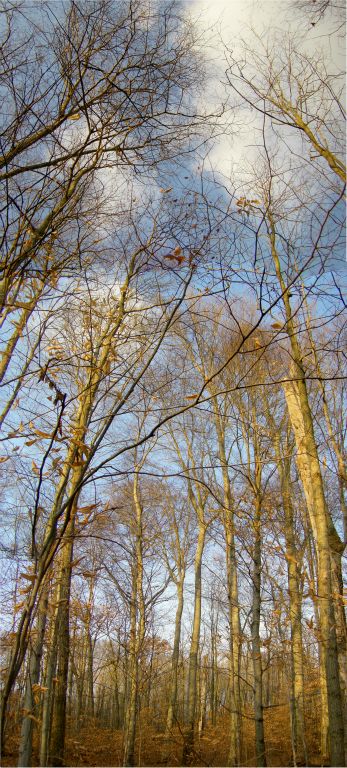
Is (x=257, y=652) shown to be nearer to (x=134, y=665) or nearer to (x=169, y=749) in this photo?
(x=134, y=665)

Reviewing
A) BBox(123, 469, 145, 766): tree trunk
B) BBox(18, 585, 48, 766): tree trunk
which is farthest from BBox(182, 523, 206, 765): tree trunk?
BBox(18, 585, 48, 766): tree trunk

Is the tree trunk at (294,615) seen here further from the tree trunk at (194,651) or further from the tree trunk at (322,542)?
the tree trunk at (322,542)

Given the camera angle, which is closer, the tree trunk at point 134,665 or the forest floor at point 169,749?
the tree trunk at point 134,665

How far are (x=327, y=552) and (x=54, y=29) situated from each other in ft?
15.8

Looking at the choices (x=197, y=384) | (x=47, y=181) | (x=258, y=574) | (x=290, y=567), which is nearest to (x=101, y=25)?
(x=47, y=181)

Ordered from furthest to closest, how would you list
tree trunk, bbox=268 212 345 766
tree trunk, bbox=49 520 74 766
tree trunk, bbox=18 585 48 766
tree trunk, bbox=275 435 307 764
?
tree trunk, bbox=275 435 307 764, tree trunk, bbox=49 520 74 766, tree trunk, bbox=268 212 345 766, tree trunk, bbox=18 585 48 766

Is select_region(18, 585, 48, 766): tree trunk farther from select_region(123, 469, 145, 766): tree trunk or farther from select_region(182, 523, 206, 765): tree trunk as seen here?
select_region(182, 523, 206, 765): tree trunk

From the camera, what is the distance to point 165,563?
15.2 metres

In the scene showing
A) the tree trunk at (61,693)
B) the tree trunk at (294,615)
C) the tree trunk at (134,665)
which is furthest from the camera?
the tree trunk at (294,615)

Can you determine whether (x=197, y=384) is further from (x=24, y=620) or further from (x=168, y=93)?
(x=24, y=620)

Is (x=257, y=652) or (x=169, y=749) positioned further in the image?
(x=169, y=749)

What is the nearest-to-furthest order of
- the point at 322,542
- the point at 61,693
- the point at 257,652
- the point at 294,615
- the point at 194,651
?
the point at 322,542
the point at 257,652
the point at 61,693
the point at 294,615
the point at 194,651

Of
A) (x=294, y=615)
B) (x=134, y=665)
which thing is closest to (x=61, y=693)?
(x=134, y=665)

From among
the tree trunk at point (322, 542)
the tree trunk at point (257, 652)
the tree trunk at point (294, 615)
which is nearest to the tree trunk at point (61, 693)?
the tree trunk at point (257, 652)
